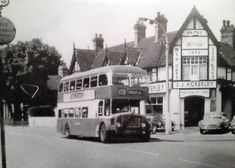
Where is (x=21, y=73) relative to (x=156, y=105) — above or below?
above

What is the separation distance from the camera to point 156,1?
5852mm

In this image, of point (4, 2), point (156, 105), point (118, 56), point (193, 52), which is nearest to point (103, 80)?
point (4, 2)

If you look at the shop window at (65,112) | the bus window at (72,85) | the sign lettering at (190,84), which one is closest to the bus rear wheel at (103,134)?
the bus window at (72,85)

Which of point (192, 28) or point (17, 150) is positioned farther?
point (192, 28)

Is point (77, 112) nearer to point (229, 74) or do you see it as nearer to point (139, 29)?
point (229, 74)

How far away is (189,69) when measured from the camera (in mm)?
14273

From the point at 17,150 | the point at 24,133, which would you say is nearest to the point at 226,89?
the point at 24,133

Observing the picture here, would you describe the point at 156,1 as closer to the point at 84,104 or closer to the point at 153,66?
the point at 84,104

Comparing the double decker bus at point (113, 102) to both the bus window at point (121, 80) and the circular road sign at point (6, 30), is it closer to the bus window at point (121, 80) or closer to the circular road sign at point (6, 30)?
the bus window at point (121, 80)

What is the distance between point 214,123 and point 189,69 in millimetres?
2115

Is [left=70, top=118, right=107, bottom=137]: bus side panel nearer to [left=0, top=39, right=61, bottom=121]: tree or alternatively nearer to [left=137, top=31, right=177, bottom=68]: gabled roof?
[left=0, top=39, right=61, bottom=121]: tree

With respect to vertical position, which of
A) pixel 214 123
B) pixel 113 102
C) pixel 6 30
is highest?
pixel 6 30

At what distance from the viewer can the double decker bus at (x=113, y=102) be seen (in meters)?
9.38

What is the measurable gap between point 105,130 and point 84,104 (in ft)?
3.14
